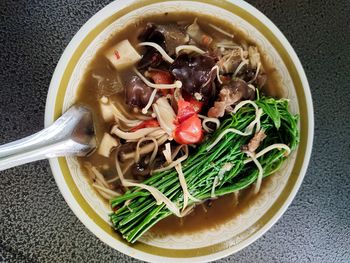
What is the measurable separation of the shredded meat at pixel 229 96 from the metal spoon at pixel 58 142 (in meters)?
0.45

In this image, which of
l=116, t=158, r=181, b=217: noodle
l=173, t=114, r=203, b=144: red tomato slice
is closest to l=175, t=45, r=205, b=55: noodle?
l=173, t=114, r=203, b=144: red tomato slice

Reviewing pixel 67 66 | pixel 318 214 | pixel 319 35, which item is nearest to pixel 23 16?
pixel 67 66

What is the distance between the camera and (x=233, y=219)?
1.91 metres

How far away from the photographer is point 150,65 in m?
1.85

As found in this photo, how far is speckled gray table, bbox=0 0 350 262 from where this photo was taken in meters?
1.99

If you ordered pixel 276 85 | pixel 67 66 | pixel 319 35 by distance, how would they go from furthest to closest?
pixel 319 35, pixel 276 85, pixel 67 66

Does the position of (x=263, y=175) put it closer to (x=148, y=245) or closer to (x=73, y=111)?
(x=148, y=245)

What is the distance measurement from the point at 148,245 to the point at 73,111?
0.56 metres

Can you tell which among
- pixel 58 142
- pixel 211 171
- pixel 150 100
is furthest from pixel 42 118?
pixel 211 171

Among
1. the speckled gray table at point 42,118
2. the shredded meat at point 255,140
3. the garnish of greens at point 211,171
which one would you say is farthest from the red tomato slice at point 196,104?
the speckled gray table at point 42,118

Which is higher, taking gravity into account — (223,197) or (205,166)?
(205,166)

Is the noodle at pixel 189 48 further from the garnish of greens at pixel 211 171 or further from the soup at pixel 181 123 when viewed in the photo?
the garnish of greens at pixel 211 171

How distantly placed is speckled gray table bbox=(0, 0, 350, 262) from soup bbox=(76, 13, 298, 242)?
23 centimetres

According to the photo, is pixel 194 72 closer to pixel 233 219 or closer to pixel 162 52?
pixel 162 52
